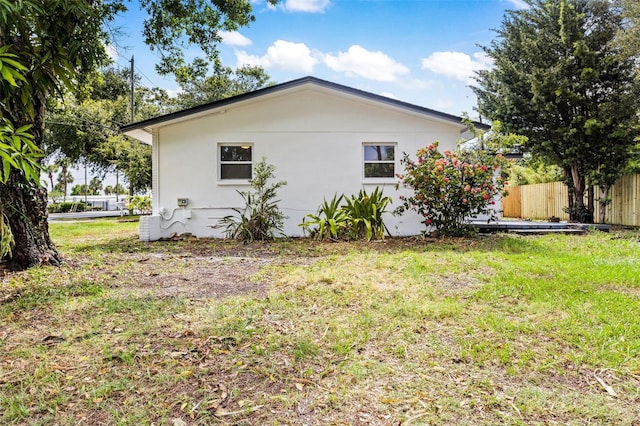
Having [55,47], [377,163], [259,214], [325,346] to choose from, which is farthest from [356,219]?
[55,47]

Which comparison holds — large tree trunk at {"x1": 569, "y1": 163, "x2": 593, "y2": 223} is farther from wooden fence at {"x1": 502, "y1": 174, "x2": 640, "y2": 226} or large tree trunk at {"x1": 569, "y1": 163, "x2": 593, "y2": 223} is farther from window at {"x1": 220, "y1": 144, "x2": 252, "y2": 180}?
window at {"x1": 220, "y1": 144, "x2": 252, "y2": 180}

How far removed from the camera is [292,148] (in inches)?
378

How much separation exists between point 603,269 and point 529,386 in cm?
397

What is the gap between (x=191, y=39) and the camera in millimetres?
9195

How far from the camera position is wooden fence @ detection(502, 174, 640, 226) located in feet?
36.4

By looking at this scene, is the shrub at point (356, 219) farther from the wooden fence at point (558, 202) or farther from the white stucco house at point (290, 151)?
the wooden fence at point (558, 202)

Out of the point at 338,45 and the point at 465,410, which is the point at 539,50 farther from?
the point at 465,410

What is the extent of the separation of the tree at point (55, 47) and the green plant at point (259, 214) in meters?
3.51

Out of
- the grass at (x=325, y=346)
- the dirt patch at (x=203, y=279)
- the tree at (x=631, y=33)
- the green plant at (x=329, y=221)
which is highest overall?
the tree at (x=631, y=33)

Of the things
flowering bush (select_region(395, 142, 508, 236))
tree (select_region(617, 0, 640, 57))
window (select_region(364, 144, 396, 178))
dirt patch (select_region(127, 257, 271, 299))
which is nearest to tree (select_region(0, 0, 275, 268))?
dirt patch (select_region(127, 257, 271, 299))

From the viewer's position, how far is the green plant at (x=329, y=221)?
8648 millimetres

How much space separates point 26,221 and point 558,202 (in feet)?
53.9

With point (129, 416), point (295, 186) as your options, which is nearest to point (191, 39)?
point (295, 186)

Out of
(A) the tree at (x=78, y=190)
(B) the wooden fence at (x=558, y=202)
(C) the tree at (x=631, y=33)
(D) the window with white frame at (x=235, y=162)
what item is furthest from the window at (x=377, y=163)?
(A) the tree at (x=78, y=190)
